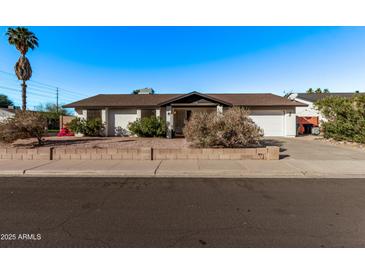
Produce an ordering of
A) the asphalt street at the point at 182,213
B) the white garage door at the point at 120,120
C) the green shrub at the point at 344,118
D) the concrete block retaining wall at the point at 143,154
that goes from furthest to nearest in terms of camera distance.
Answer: the white garage door at the point at 120,120 < the green shrub at the point at 344,118 < the concrete block retaining wall at the point at 143,154 < the asphalt street at the point at 182,213

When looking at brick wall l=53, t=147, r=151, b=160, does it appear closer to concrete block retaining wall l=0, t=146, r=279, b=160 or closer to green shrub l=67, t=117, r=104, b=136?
concrete block retaining wall l=0, t=146, r=279, b=160

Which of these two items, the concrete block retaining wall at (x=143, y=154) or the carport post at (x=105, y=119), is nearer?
the concrete block retaining wall at (x=143, y=154)

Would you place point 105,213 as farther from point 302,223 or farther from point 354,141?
point 354,141

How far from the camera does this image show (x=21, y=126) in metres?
10.2

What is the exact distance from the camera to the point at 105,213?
3.78m

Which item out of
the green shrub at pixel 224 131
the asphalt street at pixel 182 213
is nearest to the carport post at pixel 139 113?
the green shrub at pixel 224 131

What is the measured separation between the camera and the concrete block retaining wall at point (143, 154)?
8.65 metres

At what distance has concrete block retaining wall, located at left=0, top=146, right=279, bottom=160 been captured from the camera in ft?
28.4

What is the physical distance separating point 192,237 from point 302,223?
195 centimetres

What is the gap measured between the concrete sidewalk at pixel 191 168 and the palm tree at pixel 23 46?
14.9 metres

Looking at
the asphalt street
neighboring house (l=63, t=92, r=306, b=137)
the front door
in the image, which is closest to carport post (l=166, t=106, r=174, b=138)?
neighboring house (l=63, t=92, r=306, b=137)

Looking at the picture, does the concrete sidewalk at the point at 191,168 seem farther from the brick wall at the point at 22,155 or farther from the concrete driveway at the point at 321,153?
the concrete driveway at the point at 321,153

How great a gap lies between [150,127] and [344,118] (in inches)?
574

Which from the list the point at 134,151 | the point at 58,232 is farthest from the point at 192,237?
the point at 134,151
